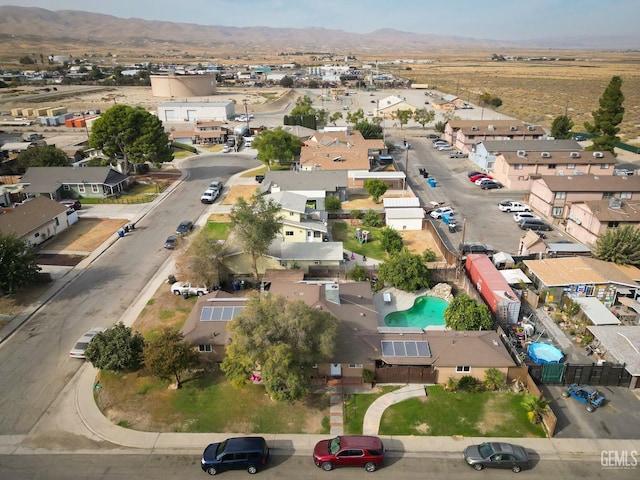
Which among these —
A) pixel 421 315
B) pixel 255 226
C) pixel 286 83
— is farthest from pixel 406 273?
pixel 286 83

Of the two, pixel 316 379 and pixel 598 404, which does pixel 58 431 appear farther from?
pixel 598 404

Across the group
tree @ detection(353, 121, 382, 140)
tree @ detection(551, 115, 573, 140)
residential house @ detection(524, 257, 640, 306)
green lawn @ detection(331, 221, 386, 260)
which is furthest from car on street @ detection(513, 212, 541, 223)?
tree @ detection(353, 121, 382, 140)

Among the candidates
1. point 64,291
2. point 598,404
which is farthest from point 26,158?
point 598,404

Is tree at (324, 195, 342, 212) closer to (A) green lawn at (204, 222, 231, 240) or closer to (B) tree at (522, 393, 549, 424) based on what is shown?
(A) green lawn at (204, 222, 231, 240)

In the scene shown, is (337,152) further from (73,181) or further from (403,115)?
(403,115)

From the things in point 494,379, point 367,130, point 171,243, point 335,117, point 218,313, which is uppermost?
point 335,117

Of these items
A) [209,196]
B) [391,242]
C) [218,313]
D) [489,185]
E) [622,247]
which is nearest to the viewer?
[218,313]
